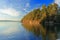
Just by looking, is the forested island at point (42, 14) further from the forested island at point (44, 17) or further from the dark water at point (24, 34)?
the dark water at point (24, 34)

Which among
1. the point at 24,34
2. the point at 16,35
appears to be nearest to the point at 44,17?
the point at 24,34

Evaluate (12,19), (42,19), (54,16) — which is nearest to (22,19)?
(12,19)

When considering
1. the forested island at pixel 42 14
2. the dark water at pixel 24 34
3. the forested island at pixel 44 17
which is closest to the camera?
the dark water at pixel 24 34

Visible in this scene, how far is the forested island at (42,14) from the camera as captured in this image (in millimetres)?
7660

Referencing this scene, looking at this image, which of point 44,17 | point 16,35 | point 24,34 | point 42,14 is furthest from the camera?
point 42,14

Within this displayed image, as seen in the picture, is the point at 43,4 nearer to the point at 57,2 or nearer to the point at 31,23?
the point at 57,2

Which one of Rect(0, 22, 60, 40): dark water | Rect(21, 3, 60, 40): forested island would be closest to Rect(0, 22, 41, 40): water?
Rect(0, 22, 60, 40): dark water

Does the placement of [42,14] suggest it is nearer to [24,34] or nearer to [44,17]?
[44,17]

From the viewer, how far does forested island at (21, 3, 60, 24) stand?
766cm

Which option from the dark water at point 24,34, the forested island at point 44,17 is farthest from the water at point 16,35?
the forested island at point 44,17

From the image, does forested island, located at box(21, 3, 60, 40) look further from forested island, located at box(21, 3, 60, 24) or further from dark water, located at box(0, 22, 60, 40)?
dark water, located at box(0, 22, 60, 40)

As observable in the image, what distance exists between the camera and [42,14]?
8273mm

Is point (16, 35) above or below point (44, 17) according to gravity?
below

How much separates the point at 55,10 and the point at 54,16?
420mm
